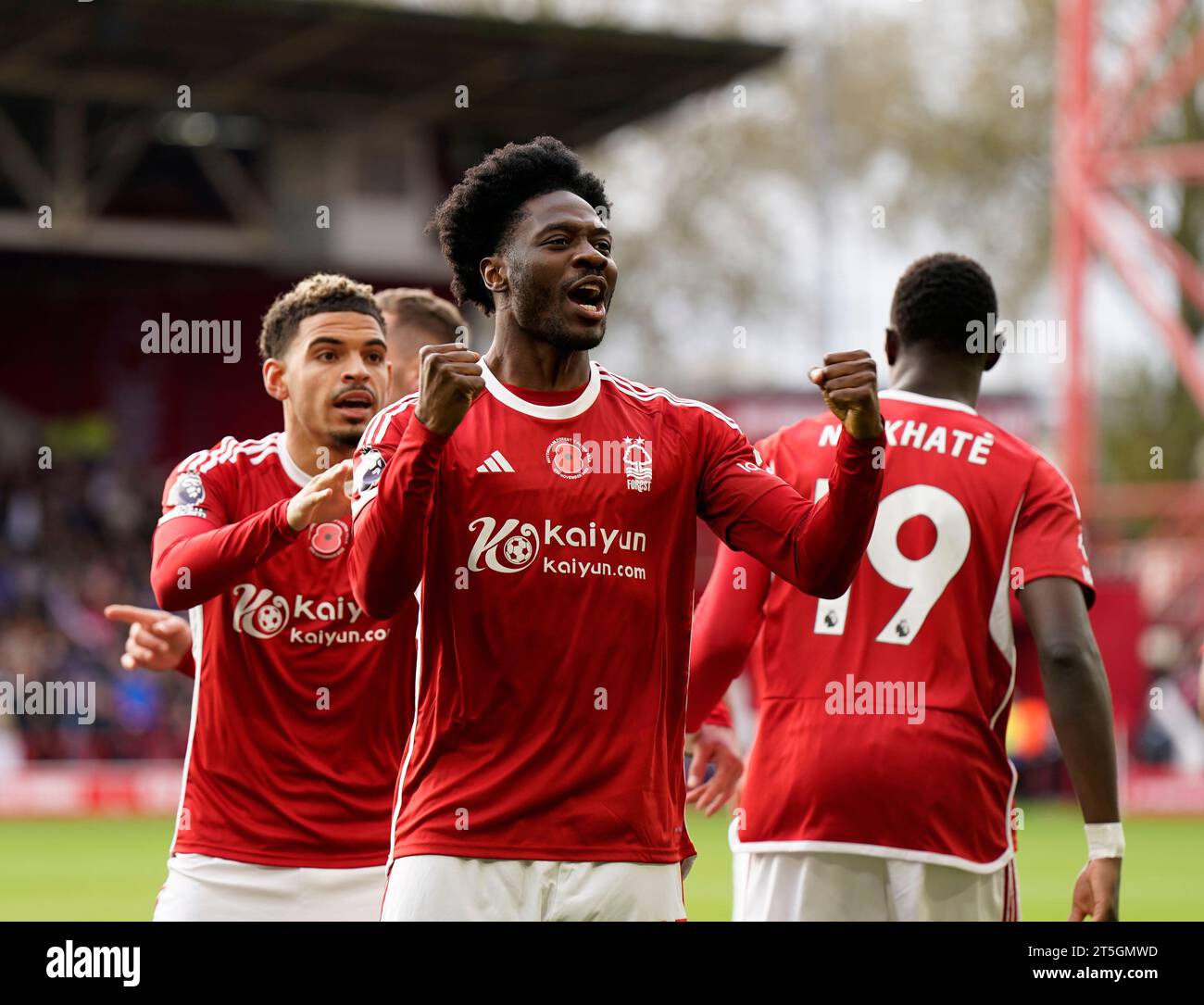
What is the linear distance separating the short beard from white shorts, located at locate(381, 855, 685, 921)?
1.17 metres

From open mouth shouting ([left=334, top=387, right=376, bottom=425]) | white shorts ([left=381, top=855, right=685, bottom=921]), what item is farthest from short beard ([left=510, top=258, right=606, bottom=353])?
open mouth shouting ([left=334, top=387, right=376, bottom=425])

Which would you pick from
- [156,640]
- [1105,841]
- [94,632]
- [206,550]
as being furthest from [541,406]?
[94,632]

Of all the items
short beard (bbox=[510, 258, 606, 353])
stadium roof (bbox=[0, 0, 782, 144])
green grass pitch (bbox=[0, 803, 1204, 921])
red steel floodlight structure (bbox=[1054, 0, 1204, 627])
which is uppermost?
stadium roof (bbox=[0, 0, 782, 144])

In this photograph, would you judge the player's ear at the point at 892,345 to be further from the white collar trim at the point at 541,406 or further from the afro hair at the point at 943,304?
the white collar trim at the point at 541,406

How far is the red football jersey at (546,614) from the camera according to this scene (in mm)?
4004

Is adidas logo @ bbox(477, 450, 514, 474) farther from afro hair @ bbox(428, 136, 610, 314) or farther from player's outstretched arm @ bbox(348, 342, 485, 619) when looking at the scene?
afro hair @ bbox(428, 136, 610, 314)

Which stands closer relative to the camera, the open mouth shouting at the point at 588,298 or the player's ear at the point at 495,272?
the open mouth shouting at the point at 588,298

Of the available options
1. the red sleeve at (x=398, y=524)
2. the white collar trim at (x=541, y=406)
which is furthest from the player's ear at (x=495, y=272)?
the red sleeve at (x=398, y=524)

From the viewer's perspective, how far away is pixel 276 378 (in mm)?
5891

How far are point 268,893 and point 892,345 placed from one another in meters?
2.39

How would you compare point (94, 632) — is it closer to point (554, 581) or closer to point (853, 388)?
point (554, 581)

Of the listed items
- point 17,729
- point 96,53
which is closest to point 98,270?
point 96,53

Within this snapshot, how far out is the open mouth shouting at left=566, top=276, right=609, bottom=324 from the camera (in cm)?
423

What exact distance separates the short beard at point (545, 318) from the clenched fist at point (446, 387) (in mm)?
372
